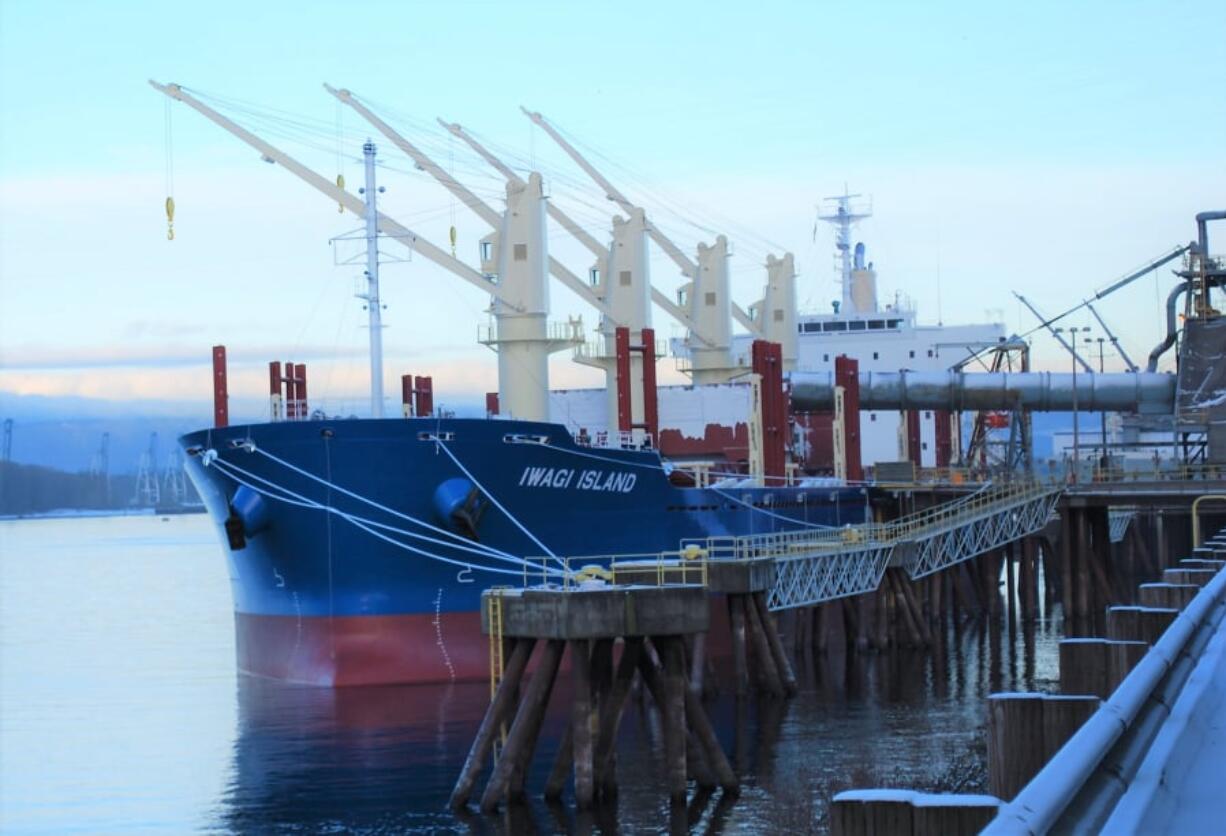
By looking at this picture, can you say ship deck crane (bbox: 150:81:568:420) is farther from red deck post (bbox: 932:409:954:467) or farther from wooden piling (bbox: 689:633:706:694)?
red deck post (bbox: 932:409:954:467)

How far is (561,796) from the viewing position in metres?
19.9

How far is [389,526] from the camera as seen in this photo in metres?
29.4

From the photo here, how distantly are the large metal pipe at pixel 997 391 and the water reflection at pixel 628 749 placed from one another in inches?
659

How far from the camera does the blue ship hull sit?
29.3 meters

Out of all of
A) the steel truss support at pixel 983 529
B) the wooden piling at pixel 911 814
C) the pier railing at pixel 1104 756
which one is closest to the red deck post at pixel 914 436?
the steel truss support at pixel 983 529

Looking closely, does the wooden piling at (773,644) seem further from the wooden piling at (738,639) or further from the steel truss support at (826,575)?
the steel truss support at (826,575)

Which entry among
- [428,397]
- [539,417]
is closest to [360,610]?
[539,417]

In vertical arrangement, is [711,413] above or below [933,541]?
above

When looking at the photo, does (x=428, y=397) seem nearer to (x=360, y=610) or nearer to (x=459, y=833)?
(x=360, y=610)

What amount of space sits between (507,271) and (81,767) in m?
16.3

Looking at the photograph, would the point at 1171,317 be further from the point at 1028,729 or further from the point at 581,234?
the point at 1028,729

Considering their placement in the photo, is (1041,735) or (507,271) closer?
(1041,735)

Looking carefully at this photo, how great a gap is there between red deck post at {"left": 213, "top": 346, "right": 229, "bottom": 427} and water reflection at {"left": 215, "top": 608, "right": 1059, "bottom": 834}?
5087 mm

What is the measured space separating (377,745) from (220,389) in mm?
11890
